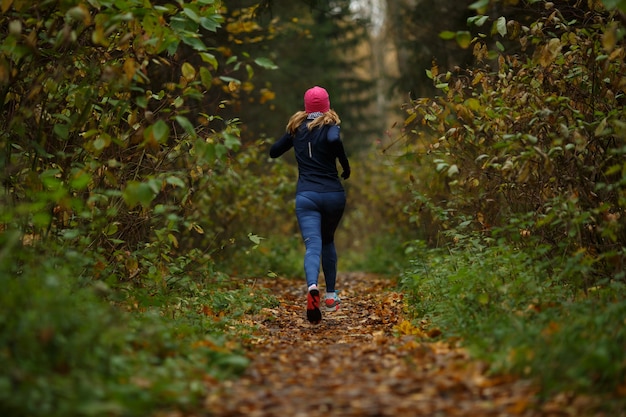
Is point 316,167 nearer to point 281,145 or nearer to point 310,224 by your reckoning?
point 281,145

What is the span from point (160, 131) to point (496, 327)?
2.65 meters

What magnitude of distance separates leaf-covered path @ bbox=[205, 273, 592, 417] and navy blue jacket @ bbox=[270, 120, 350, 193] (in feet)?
4.91

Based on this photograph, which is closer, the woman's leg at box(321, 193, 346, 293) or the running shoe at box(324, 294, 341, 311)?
the woman's leg at box(321, 193, 346, 293)

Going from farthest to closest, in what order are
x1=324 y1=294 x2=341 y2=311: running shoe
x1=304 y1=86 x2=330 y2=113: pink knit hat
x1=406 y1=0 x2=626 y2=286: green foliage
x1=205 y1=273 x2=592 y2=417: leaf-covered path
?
x1=324 y1=294 x2=341 y2=311: running shoe → x1=304 y1=86 x2=330 y2=113: pink knit hat → x1=406 y1=0 x2=626 y2=286: green foliage → x1=205 y1=273 x2=592 y2=417: leaf-covered path

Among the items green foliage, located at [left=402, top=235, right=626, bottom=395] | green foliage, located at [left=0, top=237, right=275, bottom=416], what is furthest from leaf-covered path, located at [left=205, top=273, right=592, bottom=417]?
green foliage, located at [left=0, top=237, right=275, bottom=416]

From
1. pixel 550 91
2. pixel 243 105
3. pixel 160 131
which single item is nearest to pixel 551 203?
pixel 550 91

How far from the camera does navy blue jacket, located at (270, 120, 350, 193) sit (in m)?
6.80

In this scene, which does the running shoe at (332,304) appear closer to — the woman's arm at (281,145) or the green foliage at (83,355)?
the woman's arm at (281,145)

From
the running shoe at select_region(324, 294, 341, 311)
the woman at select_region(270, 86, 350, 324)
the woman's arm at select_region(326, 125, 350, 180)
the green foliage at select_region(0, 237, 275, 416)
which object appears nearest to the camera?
the green foliage at select_region(0, 237, 275, 416)

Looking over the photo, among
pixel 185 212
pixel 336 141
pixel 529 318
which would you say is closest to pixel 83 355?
pixel 529 318

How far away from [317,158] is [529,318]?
2787mm

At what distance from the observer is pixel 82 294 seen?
166 inches

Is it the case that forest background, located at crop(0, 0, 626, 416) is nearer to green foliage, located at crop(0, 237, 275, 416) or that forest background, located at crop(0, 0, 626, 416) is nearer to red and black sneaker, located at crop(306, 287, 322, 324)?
green foliage, located at crop(0, 237, 275, 416)

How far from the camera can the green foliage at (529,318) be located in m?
3.70
